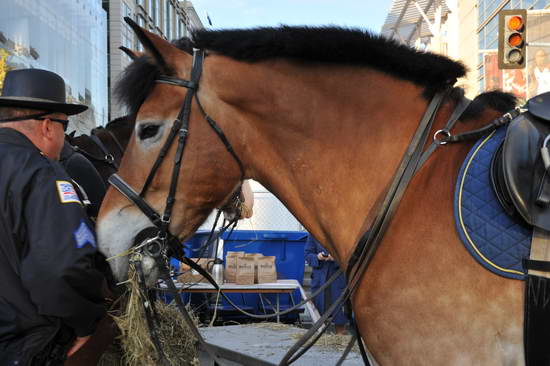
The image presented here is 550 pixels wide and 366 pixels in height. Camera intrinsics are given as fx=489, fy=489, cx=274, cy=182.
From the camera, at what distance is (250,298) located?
8.20m

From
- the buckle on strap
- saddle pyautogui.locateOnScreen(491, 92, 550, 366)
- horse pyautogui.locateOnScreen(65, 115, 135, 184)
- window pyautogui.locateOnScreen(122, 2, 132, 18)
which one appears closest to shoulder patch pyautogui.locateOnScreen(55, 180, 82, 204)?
the buckle on strap

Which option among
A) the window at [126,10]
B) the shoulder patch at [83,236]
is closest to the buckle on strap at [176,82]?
the shoulder patch at [83,236]

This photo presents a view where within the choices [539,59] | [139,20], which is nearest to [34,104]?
[539,59]

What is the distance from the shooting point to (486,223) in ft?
5.88

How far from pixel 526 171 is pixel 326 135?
0.80 m

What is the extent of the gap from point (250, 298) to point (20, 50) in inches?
368

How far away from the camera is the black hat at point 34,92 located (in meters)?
2.51

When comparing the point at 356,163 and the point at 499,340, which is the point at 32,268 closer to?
the point at 356,163

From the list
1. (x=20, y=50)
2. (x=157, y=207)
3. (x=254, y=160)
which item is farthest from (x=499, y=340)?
(x=20, y=50)

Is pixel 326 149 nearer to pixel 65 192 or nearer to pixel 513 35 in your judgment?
pixel 65 192

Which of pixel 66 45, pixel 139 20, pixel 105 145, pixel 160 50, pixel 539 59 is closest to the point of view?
pixel 160 50

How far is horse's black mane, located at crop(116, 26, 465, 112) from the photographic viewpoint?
2.14m

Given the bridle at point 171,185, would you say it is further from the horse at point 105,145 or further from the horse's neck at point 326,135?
the horse at point 105,145

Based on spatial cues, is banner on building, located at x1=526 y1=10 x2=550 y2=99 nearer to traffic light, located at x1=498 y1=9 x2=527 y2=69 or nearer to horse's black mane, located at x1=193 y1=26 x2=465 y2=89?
traffic light, located at x1=498 y1=9 x2=527 y2=69
